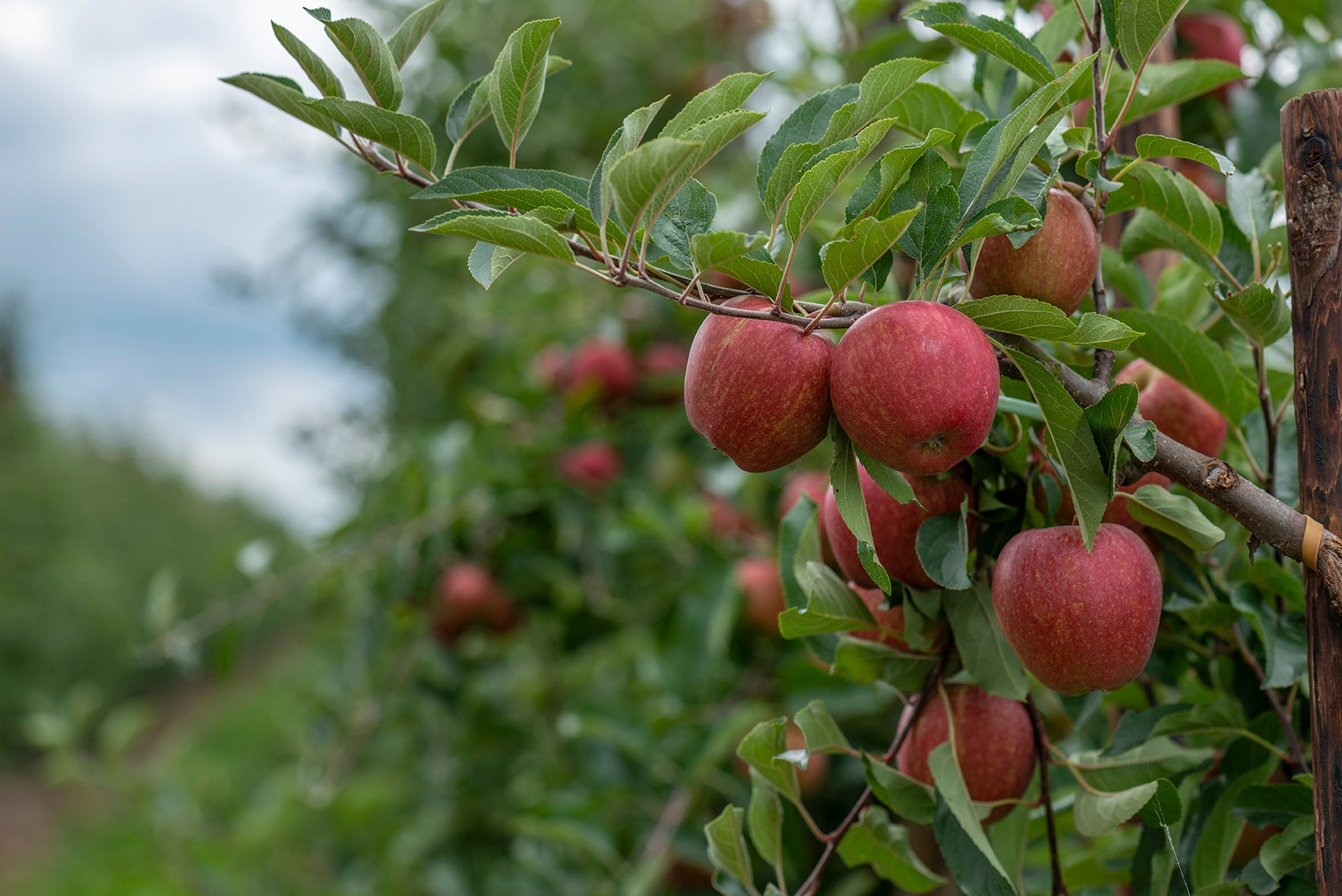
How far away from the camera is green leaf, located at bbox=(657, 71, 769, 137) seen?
0.43 m

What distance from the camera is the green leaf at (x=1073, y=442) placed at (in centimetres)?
43

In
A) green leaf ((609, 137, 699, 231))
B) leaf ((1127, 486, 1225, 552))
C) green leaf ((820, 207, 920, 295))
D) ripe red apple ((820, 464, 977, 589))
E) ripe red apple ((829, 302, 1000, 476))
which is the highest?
green leaf ((609, 137, 699, 231))

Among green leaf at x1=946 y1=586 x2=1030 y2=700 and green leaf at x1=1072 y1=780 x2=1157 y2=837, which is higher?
green leaf at x1=946 y1=586 x2=1030 y2=700

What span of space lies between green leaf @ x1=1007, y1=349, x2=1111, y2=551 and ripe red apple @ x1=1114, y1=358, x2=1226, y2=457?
0.16 m

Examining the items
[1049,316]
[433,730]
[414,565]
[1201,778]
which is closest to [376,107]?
[1049,316]

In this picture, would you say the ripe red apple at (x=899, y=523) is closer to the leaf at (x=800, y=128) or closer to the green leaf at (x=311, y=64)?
the leaf at (x=800, y=128)

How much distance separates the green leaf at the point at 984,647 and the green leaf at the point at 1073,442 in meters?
0.10

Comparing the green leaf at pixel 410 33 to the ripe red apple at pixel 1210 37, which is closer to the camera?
the green leaf at pixel 410 33

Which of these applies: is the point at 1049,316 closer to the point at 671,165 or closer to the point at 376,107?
the point at 671,165

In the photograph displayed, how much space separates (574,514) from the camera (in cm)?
143

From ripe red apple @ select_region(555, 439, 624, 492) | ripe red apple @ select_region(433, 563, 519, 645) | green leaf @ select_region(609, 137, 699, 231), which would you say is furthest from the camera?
ripe red apple @ select_region(555, 439, 624, 492)

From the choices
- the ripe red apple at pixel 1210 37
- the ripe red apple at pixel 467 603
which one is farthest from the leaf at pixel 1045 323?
the ripe red apple at pixel 467 603

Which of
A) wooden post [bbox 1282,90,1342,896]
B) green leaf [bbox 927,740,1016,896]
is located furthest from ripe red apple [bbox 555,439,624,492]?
wooden post [bbox 1282,90,1342,896]

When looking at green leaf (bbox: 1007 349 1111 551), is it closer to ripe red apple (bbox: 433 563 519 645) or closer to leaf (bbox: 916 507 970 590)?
leaf (bbox: 916 507 970 590)
